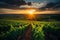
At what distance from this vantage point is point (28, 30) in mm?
1794

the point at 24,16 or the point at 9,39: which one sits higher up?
the point at 24,16

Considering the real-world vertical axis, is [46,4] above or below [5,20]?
above

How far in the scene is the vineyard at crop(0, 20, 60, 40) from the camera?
1.78 m

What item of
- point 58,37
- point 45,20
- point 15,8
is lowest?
point 58,37

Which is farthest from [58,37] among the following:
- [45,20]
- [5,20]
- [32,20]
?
[5,20]

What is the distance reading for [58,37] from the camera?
1.81 metres

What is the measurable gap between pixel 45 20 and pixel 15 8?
40 cm

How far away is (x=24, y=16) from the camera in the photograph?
6.10 feet

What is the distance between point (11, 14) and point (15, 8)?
9cm

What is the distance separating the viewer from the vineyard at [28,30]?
1.78 metres

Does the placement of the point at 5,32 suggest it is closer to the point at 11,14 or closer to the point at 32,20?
the point at 11,14

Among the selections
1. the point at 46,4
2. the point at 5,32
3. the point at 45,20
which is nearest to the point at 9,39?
the point at 5,32

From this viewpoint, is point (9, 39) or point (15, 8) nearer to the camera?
point (9, 39)

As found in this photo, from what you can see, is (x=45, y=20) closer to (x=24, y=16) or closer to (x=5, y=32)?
(x=24, y=16)
